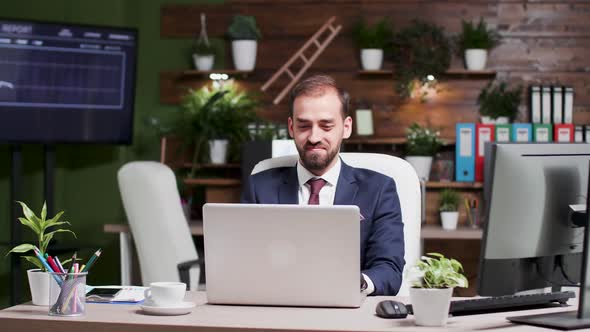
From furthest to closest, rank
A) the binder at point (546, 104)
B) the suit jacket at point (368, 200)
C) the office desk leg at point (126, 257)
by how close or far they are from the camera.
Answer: the binder at point (546, 104) → the office desk leg at point (126, 257) → the suit jacket at point (368, 200)

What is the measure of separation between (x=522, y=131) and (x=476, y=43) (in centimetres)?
54

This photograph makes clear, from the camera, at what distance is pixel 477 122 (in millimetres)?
5340

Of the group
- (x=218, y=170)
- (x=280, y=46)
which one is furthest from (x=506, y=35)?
(x=218, y=170)

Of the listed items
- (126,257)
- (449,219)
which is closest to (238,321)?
(126,257)

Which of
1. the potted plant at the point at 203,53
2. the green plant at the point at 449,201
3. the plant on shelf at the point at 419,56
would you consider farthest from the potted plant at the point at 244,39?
the green plant at the point at 449,201

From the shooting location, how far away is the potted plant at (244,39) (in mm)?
5301

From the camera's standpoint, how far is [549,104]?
5211 mm

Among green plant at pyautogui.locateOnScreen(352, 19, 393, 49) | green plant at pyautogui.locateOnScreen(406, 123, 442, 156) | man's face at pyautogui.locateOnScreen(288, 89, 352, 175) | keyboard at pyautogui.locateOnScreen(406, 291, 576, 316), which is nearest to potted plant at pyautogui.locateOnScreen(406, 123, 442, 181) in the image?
green plant at pyautogui.locateOnScreen(406, 123, 442, 156)

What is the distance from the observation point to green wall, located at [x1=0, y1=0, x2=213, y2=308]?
5242 millimetres

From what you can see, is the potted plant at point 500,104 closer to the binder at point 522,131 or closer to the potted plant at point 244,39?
the binder at point 522,131

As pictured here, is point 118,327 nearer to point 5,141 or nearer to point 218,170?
point 5,141

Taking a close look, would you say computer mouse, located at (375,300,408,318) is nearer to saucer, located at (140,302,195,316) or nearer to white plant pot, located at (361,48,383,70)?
saucer, located at (140,302,195,316)

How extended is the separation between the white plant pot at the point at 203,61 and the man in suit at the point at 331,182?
2.61 meters

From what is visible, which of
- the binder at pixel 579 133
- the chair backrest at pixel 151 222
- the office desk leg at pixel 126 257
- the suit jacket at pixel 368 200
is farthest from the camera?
the binder at pixel 579 133
